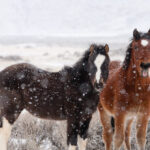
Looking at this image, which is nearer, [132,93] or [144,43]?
[144,43]

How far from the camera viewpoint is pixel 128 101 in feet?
13.5

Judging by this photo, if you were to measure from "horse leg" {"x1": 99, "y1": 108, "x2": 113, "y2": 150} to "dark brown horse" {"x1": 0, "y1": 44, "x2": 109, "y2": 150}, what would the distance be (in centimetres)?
64

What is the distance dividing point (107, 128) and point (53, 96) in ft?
3.72

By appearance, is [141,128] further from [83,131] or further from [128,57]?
[128,57]

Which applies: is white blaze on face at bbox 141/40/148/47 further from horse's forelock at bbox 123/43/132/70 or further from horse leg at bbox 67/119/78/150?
horse leg at bbox 67/119/78/150

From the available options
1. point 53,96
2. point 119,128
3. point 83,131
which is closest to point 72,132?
point 83,131

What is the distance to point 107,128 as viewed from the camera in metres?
4.77

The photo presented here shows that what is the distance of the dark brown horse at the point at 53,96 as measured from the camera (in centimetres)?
402

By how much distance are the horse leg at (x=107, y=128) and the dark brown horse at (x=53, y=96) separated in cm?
64

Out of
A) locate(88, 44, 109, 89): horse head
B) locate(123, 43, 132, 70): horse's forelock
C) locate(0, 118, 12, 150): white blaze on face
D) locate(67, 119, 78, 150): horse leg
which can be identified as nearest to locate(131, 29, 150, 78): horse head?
locate(123, 43, 132, 70): horse's forelock

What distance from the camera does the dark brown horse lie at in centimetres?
402

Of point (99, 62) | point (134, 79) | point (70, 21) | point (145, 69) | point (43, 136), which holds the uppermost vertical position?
point (70, 21)

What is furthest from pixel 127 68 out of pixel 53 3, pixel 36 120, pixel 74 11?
pixel 53 3

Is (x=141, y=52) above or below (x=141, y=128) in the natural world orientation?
above
